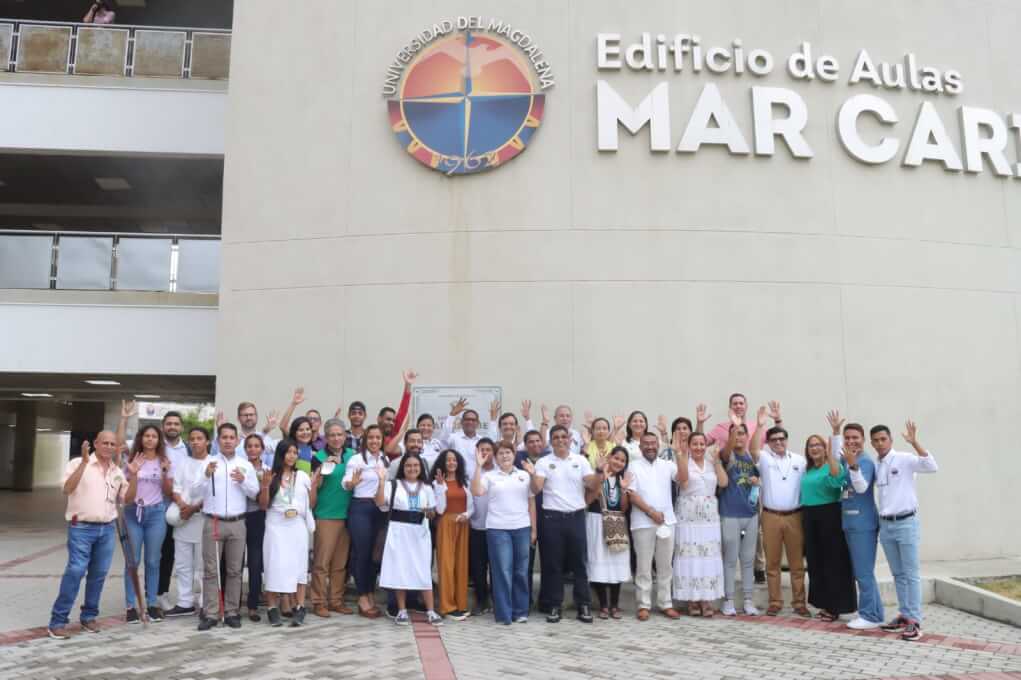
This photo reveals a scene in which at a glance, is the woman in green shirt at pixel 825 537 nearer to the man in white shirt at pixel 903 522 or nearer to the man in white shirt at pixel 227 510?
the man in white shirt at pixel 903 522

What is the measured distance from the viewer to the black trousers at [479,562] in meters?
7.34

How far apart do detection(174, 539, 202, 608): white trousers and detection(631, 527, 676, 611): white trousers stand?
401cm

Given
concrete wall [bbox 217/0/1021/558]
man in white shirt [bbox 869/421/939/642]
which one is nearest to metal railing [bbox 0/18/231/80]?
concrete wall [bbox 217/0/1021/558]

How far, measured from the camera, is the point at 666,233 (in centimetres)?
1010

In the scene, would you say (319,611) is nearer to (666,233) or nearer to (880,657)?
(880,657)

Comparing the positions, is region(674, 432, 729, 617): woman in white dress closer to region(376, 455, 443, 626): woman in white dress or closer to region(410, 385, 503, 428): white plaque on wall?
region(376, 455, 443, 626): woman in white dress

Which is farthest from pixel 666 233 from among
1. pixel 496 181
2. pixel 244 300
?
pixel 244 300

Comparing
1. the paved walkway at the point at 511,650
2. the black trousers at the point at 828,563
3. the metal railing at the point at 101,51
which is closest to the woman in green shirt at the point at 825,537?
the black trousers at the point at 828,563

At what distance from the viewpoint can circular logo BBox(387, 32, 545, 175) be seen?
10.2m

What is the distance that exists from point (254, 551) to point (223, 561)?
271 millimetres

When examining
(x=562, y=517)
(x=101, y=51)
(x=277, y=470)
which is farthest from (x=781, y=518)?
(x=101, y=51)

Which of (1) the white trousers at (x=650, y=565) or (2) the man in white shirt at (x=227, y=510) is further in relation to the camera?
(1) the white trousers at (x=650, y=565)

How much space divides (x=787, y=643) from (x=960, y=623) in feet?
6.91

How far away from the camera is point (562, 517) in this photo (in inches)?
277
